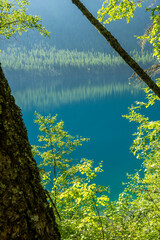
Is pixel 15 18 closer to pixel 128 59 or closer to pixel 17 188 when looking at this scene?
pixel 128 59

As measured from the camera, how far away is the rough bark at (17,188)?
0.97 m

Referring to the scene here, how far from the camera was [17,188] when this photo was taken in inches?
41.2

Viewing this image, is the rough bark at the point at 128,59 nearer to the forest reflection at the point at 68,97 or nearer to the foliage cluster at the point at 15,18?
the foliage cluster at the point at 15,18

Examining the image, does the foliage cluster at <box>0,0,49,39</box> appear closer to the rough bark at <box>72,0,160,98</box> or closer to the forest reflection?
the rough bark at <box>72,0,160,98</box>

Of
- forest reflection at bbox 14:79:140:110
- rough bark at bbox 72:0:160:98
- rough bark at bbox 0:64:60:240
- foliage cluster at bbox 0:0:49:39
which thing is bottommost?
rough bark at bbox 0:64:60:240

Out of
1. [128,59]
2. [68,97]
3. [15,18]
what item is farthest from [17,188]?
[68,97]

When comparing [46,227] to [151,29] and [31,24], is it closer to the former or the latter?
[151,29]

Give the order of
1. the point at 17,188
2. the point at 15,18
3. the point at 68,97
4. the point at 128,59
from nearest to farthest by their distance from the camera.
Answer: the point at 17,188 → the point at 128,59 → the point at 15,18 → the point at 68,97

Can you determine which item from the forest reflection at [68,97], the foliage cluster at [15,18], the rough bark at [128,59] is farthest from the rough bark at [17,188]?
the forest reflection at [68,97]

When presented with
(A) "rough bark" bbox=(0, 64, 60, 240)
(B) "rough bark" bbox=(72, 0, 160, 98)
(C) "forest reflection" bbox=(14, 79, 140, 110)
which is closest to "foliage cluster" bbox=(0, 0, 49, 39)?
(B) "rough bark" bbox=(72, 0, 160, 98)

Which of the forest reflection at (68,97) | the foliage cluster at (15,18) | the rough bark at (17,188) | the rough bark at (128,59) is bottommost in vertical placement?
the rough bark at (17,188)

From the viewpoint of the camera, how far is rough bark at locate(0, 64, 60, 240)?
38.1 inches

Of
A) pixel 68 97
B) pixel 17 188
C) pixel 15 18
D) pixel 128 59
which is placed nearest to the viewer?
pixel 17 188

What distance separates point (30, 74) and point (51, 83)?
1325 inches
